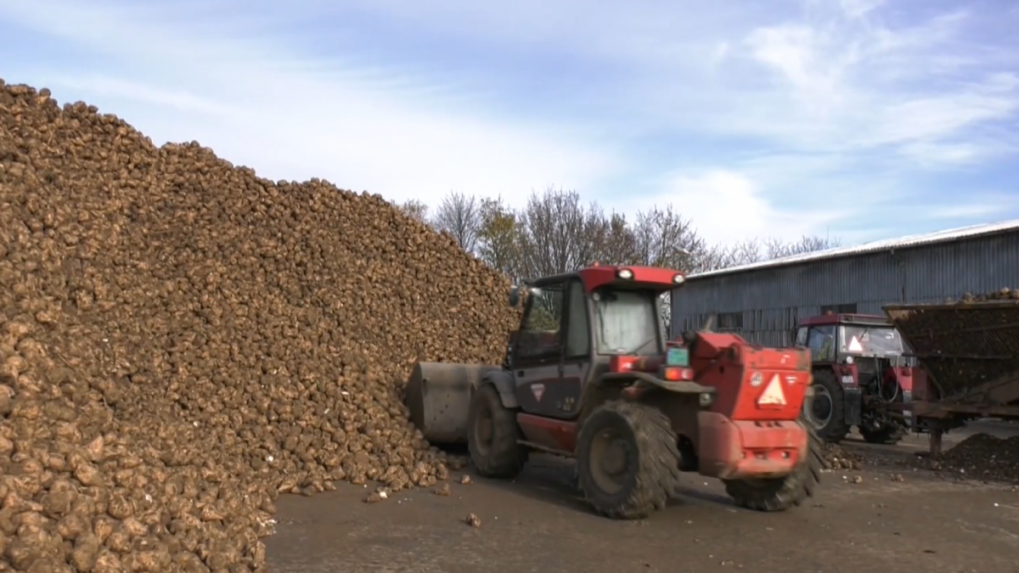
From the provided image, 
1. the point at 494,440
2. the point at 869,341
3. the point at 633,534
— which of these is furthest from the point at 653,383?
the point at 869,341

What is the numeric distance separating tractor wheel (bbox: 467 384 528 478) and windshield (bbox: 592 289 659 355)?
1.53 meters

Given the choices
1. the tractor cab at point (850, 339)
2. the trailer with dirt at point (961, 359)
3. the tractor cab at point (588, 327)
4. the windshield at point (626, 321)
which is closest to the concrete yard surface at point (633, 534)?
the tractor cab at point (588, 327)

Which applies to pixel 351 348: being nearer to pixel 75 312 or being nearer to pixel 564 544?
pixel 75 312

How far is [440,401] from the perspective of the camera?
10914 millimetres

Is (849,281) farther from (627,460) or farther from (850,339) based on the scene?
(627,460)

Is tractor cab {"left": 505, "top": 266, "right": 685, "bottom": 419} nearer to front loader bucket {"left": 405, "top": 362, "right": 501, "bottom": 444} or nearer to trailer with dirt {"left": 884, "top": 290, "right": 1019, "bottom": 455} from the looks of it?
front loader bucket {"left": 405, "top": 362, "right": 501, "bottom": 444}

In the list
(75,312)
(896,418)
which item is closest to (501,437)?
(75,312)

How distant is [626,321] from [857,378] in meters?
6.70

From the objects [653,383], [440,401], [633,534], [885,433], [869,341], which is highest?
[869,341]

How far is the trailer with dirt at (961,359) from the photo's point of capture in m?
11.4

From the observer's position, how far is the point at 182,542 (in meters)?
5.34

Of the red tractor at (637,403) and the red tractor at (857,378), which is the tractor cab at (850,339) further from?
the red tractor at (637,403)

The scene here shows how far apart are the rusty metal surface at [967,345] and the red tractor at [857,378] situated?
1.17 metres

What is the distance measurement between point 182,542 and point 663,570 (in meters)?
3.14
